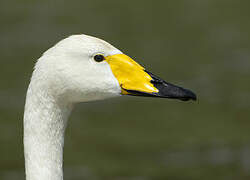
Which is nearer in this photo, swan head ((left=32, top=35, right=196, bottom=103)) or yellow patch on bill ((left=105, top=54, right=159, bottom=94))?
swan head ((left=32, top=35, right=196, bottom=103))

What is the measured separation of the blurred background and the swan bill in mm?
5161

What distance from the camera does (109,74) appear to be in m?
5.07

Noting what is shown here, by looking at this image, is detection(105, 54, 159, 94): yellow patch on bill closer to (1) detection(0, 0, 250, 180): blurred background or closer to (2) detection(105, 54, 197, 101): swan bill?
(2) detection(105, 54, 197, 101): swan bill

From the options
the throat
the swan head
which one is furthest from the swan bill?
the throat

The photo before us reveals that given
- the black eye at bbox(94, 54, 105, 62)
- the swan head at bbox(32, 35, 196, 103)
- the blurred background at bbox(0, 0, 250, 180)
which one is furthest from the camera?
the blurred background at bbox(0, 0, 250, 180)

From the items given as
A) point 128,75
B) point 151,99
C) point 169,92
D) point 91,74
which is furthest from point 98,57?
point 151,99

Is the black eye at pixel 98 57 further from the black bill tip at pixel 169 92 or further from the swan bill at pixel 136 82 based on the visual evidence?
the black bill tip at pixel 169 92

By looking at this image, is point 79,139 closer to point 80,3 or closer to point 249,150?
point 249,150

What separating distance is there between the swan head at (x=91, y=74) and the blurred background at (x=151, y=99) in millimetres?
5177

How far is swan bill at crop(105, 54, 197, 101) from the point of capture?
5.09m

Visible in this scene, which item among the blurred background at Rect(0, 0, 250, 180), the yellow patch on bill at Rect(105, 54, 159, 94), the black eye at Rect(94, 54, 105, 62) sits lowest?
the blurred background at Rect(0, 0, 250, 180)

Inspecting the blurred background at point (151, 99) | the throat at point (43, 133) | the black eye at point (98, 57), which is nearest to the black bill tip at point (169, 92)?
the black eye at point (98, 57)

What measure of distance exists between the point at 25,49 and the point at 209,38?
462 cm

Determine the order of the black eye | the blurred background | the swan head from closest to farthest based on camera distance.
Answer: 1. the swan head
2. the black eye
3. the blurred background
